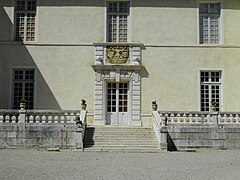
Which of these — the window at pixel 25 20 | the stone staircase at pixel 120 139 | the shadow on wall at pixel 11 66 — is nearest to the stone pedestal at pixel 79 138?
the stone staircase at pixel 120 139

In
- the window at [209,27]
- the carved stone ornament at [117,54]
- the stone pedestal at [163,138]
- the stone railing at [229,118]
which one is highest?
the window at [209,27]

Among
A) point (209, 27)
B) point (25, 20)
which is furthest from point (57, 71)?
point (209, 27)

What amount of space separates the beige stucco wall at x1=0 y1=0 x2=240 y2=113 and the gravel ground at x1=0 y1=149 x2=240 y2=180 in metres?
5.41

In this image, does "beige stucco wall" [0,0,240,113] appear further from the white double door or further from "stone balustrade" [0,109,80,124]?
"stone balustrade" [0,109,80,124]

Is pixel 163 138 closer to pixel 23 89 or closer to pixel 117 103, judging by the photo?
pixel 117 103

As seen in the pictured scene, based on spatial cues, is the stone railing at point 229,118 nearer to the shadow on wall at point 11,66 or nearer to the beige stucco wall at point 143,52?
the beige stucco wall at point 143,52

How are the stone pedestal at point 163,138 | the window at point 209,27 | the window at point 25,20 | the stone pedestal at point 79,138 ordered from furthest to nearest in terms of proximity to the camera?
the window at point 209,27
the window at point 25,20
the stone pedestal at point 163,138
the stone pedestal at point 79,138

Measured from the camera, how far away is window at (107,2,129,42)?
699 inches

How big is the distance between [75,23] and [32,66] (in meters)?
2.88

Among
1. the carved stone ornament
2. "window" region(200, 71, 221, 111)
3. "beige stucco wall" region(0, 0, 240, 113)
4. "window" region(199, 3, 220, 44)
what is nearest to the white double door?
"beige stucco wall" region(0, 0, 240, 113)

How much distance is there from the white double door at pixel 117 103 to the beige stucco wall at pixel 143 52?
82 centimetres

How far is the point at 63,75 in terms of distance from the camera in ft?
57.3

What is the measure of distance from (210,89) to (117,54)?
4710 mm

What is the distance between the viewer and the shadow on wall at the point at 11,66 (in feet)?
56.7
